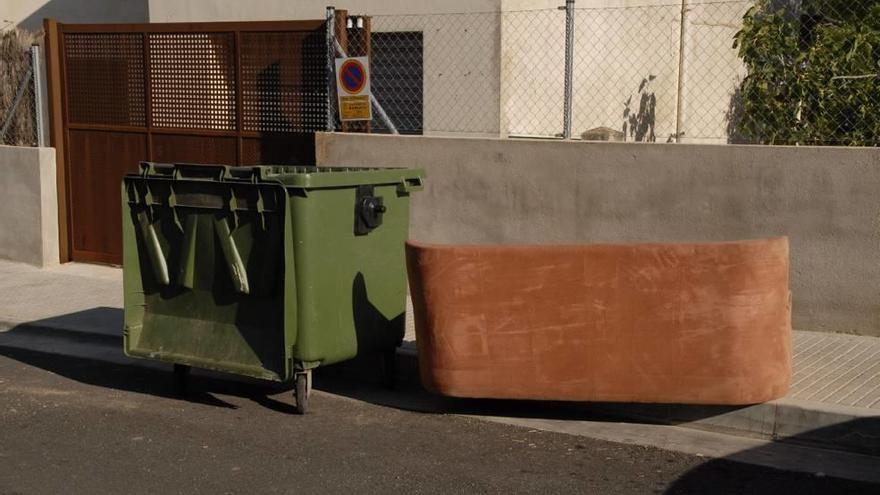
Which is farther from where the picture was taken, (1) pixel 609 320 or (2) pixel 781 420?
(1) pixel 609 320

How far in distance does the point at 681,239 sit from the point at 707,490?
3.51 m

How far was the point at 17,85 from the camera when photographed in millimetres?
12531

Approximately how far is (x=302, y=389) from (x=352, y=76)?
151 inches

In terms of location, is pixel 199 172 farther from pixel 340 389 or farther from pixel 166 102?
pixel 166 102

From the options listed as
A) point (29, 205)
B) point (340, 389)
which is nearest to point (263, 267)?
point (340, 389)

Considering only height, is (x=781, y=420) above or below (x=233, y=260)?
below

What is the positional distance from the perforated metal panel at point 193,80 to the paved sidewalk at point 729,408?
1.67m

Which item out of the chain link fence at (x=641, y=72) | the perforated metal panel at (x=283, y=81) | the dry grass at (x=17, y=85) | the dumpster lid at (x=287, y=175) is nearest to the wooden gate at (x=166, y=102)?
the perforated metal panel at (x=283, y=81)

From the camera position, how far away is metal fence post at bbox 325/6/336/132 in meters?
10.2

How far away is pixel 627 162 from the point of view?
898 cm

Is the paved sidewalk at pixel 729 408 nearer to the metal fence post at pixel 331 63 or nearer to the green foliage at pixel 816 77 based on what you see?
the green foliage at pixel 816 77

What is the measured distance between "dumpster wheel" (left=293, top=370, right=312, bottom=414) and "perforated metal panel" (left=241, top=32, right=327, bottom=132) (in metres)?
3.98

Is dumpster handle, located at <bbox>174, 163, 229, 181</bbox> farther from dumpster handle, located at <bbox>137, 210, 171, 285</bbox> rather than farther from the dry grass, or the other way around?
the dry grass

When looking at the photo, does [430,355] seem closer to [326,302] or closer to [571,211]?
[326,302]
